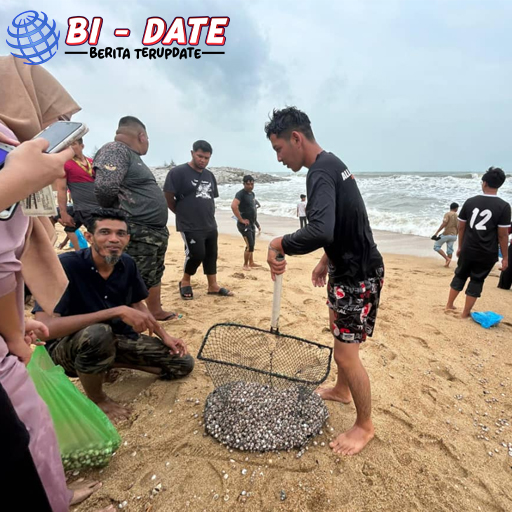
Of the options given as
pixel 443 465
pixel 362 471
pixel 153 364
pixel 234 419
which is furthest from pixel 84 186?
pixel 443 465

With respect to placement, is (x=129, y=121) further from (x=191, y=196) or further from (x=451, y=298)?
(x=451, y=298)

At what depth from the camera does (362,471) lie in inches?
68.3

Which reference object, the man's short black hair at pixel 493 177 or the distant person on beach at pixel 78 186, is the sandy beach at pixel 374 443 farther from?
the distant person on beach at pixel 78 186

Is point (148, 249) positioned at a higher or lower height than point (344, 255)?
lower

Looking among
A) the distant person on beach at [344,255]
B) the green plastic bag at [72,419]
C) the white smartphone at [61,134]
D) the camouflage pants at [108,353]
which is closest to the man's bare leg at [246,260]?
the camouflage pants at [108,353]

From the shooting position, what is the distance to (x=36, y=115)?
42.7 inches

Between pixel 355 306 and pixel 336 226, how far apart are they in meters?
0.51

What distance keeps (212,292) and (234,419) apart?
2.64 meters

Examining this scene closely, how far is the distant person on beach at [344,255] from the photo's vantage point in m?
1.75

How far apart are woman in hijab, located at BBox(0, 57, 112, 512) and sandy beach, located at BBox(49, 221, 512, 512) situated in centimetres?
66

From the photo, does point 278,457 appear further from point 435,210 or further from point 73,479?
point 435,210

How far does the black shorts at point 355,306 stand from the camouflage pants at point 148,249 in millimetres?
2070

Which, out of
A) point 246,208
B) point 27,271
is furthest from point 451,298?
point 27,271

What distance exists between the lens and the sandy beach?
5.20ft
